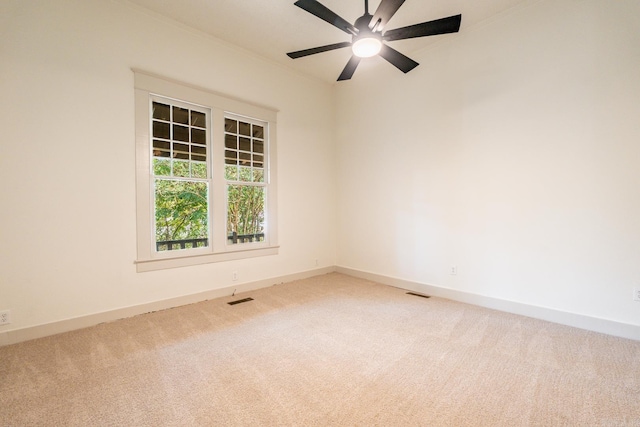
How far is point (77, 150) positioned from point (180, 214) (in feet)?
3.89

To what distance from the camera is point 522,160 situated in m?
3.06

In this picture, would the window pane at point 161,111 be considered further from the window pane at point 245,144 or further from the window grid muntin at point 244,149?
the window pane at point 245,144

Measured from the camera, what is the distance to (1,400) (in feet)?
5.54

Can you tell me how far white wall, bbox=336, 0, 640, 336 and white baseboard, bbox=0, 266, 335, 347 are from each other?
2183 mm

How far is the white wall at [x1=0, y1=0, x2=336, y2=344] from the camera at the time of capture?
8.05ft

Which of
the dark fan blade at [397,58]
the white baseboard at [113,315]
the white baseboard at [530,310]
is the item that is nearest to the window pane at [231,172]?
the white baseboard at [113,315]

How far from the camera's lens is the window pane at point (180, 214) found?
10.9 feet

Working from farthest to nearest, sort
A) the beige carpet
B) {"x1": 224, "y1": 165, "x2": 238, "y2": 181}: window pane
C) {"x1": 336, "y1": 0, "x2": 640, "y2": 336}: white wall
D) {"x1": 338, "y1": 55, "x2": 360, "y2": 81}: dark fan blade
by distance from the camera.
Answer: {"x1": 224, "y1": 165, "x2": 238, "y2": 181}: window pane, {"x1": 338, "y1": 55, "x2": 360, "y2": 81}: dark fan blade, {"x1": 336, "y1": 0, "x2": 640, "y2": 336}: white wall, the beige carpet

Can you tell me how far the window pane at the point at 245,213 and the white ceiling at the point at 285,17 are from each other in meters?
2.01

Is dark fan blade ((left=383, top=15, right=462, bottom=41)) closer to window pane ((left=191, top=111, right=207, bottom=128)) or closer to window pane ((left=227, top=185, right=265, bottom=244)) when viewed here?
window pane ((left=191, top=111, right=207, bottom=128))

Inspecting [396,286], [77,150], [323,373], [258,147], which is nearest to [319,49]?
[258,147]

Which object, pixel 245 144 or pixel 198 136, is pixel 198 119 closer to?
Result: pixel 198 136

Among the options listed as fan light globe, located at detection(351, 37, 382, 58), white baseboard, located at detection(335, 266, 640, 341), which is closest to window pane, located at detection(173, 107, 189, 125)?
fan light globe, located at detection(351, 37, 382, 58)

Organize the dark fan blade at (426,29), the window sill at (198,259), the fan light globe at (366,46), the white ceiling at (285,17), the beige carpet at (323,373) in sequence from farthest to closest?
the window sill at (198,259)
the white ceiling at (285,17)
the fan light globe at (366,46)
the dark fan blade at (426,29)
the beige carpet at (323,373)
